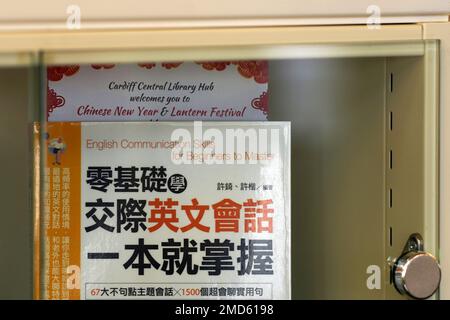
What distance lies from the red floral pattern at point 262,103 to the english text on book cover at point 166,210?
42 mm

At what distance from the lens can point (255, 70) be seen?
84cm

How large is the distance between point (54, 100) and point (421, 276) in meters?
0.51

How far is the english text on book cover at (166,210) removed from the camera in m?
0.81

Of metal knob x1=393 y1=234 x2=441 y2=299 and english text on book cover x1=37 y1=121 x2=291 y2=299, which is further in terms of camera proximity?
english text on book cover x1=37 y1=121 x2=291 y2=299

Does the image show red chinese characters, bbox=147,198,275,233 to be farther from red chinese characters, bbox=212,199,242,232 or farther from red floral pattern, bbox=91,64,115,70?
red floral pattern, bbox=91,64,115,70

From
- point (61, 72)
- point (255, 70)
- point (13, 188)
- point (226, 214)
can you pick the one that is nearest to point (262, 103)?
point (255, 70)

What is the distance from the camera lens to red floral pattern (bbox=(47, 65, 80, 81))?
32.1 inches

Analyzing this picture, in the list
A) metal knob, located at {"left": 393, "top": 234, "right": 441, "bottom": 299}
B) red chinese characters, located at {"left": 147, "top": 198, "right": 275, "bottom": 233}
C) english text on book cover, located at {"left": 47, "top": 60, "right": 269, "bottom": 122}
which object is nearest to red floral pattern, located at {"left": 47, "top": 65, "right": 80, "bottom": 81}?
english text on book cover, located at {"left": 47, "top": 60, "right": 269, "bottom": 122}

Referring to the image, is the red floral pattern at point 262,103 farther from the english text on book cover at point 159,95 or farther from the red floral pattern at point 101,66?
the red floral pattern at point 101,66

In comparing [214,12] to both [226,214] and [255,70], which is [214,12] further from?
[226,214]

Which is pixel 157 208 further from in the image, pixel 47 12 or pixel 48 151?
pixel 47 12

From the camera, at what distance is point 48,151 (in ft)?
2.65

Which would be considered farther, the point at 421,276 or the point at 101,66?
the point at 101,66
